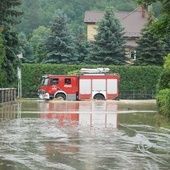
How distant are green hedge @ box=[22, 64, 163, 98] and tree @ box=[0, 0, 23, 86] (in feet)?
39.5

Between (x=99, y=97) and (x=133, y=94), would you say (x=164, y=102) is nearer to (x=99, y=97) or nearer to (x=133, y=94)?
(x=99, y=97)

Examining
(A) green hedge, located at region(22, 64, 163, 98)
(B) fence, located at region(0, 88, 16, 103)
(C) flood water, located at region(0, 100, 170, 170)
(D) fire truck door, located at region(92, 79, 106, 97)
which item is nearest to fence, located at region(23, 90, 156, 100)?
(A) green hedge, located at region(22, 64, 163, 98)

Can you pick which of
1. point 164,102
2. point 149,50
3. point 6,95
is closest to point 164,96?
point 164,102

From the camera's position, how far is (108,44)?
59281 mm

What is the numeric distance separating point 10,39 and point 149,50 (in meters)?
22.2

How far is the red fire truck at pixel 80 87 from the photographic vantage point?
46.8 meters

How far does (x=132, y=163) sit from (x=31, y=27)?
118 meters

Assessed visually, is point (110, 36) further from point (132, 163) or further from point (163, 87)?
point (132, 163)

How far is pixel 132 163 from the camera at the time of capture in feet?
Answer: 39.5

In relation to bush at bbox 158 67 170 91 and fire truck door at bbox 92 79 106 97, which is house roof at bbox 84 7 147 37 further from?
bush at bbox 158 67 170 91

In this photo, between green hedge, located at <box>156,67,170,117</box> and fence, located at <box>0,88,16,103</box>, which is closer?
green hedge, located at <box>156,67,170,117</box>

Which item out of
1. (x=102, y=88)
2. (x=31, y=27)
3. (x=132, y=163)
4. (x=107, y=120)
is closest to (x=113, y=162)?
(x=132, y=163)

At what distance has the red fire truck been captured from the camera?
46844 millimetres

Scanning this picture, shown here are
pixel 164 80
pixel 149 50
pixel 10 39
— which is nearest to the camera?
pixel 164 80
